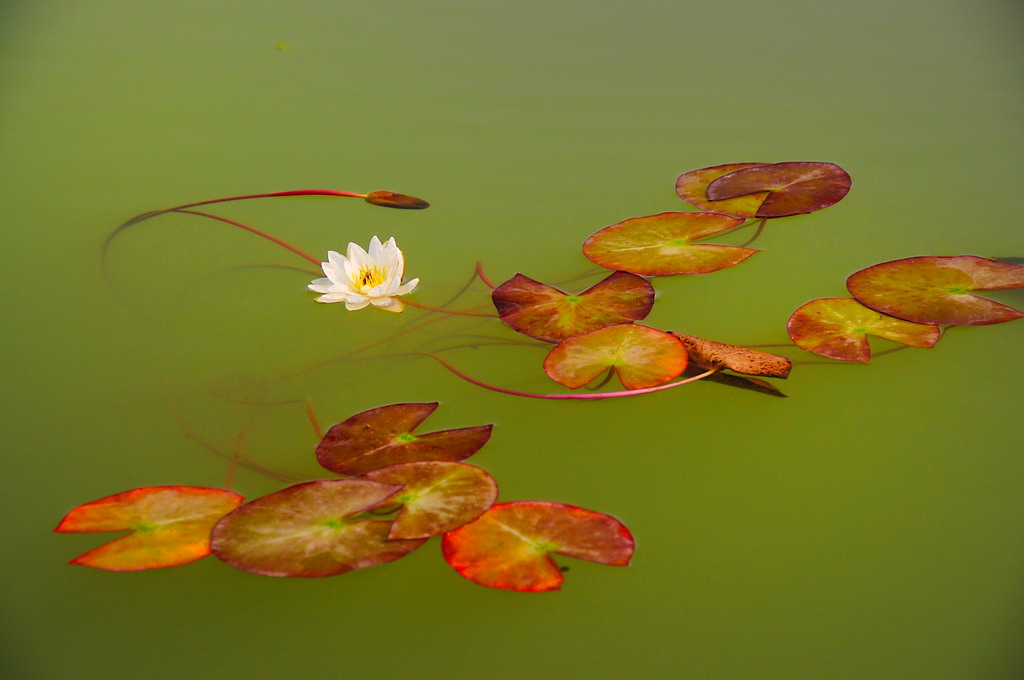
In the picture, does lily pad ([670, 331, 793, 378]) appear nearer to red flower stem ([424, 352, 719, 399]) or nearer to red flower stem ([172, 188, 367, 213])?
red flower stem ([424, 352, 719, 399])

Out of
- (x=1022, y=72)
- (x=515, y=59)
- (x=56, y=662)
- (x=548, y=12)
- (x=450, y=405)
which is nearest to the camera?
(x=56, y=662)

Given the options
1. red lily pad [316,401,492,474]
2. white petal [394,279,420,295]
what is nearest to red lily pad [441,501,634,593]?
red lily pad [316,401,492,474]

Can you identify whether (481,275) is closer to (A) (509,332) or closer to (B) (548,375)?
(A) (509,332)

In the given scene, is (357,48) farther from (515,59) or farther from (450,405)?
(450,405)

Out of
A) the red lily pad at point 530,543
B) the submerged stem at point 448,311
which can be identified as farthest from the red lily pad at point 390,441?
the submerged stem at point 448,311

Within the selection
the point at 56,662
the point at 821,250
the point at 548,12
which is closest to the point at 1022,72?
the point at 821,250
